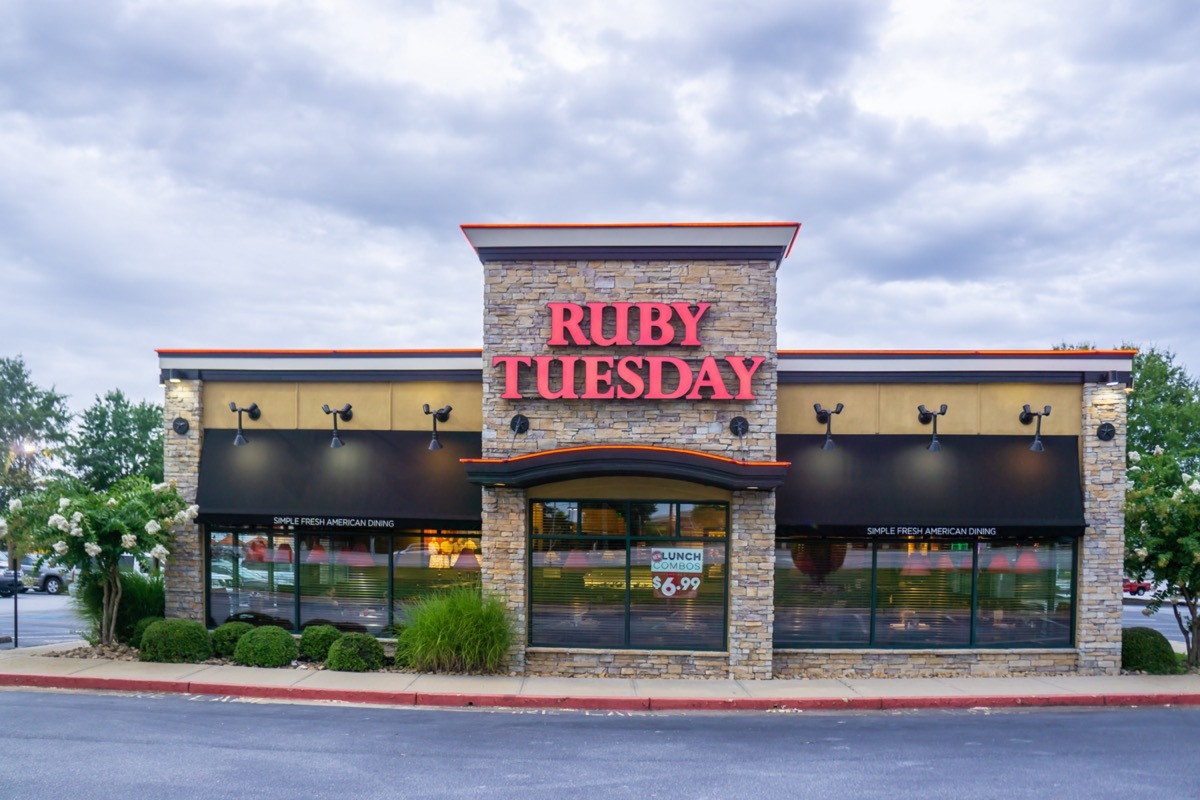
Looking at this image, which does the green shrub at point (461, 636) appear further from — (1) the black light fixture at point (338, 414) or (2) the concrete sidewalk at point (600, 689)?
(1) the black light fixture at point (338, 414)

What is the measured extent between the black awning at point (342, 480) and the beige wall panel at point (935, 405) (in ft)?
24.6

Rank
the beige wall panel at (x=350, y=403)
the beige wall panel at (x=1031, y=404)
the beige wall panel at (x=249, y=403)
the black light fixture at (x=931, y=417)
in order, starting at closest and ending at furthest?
the black light fixture at (x=931, y=417) → the beige wall panel at (x=1031, y=404) → the beige wall panel at (x=350, y=403) → the beige wall panel at (x=249, y=403)

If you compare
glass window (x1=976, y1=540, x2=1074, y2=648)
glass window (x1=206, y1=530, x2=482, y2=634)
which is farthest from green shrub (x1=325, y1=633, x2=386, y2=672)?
glass window (x1=976, y1=540, x2=1074, y2=648)

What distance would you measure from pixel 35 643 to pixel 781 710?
1561cm

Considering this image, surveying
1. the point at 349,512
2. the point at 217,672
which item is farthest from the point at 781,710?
the point at 217,672

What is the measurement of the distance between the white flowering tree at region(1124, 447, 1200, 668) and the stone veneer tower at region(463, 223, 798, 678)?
6802 millimetres

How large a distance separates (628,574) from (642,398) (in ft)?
9.95

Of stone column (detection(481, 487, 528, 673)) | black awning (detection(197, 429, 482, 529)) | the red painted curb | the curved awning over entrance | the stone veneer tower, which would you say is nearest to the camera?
the red painted curb

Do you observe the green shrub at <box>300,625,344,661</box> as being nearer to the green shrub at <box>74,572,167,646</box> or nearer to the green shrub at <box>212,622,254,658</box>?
the green shrub at <box>212,622,254,658</box>

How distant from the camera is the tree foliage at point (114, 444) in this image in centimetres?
3522

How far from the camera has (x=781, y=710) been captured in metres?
11.4

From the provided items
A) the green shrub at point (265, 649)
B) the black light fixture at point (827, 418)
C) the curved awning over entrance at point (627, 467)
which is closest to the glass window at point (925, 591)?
the black light fixture at point (827, 418)

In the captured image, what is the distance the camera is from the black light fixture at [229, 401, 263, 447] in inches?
566

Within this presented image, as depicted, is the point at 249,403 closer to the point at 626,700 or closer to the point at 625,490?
the point at 625,490
